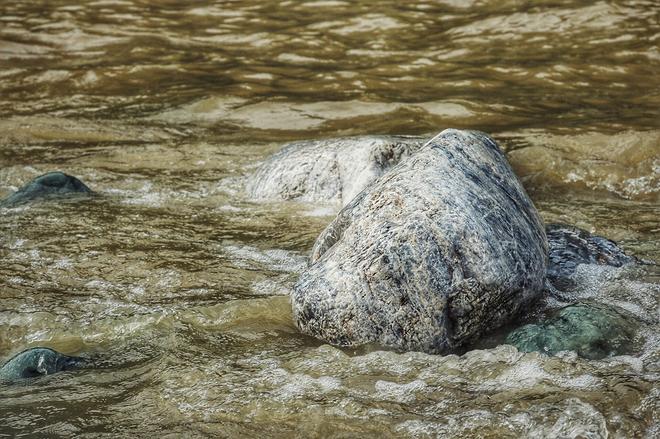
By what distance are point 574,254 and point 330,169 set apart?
2290 millimetres

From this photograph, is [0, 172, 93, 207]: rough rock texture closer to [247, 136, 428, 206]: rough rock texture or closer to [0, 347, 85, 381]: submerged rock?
[247, 136, 428, 206]: rough rock texture

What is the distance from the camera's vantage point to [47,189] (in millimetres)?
6742

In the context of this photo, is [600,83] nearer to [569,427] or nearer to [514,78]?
[514,78]

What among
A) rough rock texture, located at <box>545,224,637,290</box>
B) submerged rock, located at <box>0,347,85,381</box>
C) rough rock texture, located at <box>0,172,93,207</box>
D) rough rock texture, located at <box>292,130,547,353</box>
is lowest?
rough rock texture, located at <box>545,224,637,290</box>

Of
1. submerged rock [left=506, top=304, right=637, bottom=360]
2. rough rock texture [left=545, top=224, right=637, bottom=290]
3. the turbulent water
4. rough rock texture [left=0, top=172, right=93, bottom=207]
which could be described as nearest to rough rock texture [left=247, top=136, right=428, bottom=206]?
the turbulent water

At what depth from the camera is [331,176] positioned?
6910 mm

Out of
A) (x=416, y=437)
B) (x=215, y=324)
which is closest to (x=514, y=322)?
(x=416, y=437)

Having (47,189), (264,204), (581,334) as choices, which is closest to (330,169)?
(264,204)

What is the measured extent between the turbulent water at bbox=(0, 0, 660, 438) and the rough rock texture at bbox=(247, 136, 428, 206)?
0.18 metres

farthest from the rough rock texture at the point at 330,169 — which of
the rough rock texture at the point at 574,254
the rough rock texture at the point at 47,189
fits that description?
the rough rock texture at the point at 574,254

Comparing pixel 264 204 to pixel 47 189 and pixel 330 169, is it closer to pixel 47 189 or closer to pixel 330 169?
pixel 330 169

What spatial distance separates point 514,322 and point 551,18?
7.92 m

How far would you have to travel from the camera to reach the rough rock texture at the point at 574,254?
5152 millimetres

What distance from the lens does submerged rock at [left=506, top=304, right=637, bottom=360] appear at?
4.18m
